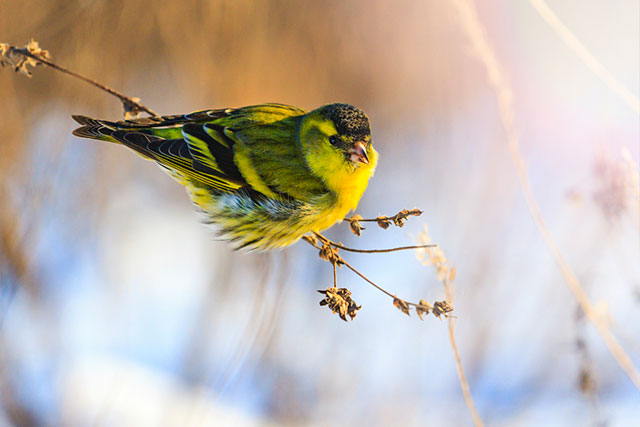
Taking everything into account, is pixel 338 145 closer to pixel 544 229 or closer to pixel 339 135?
pixel 339 135

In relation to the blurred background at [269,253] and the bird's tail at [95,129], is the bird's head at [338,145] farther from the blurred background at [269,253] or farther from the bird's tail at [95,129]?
the blurred background at [269,253]

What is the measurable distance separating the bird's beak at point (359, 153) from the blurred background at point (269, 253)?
937 mm

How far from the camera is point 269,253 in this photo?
228 centimetres

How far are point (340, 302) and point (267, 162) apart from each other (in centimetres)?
48

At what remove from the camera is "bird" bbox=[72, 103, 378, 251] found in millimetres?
1230

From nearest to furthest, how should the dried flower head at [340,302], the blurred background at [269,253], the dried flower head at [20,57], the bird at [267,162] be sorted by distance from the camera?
the dried flower head at [340,302] → the dried flower head at [20,57] → the bird at [267,162] → the blurred background at [269,253]

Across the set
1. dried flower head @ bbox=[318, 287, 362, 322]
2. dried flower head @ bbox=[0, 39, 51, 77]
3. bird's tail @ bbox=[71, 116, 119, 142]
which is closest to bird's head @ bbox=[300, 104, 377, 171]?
dried flower head @ bbox=[318, 287, 362, 322]

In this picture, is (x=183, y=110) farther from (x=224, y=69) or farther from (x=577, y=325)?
(x=577, y=325)

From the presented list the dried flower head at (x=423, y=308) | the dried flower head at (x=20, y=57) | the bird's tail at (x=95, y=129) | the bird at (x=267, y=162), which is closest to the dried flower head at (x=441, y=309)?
the dried flower head at (x=423, y=308)

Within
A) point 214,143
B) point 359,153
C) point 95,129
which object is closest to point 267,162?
point 214,143

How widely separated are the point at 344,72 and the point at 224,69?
63 cm

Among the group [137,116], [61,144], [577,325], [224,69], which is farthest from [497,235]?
[61,144]

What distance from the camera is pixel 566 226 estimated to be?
7.25ft

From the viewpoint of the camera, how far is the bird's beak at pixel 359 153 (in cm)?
120
